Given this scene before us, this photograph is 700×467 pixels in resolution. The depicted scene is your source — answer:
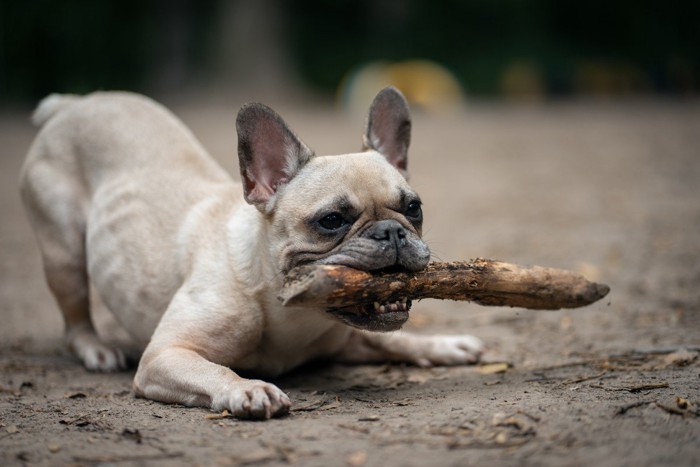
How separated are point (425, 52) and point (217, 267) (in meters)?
20.3

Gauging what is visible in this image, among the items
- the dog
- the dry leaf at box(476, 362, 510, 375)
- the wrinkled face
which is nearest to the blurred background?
the dog

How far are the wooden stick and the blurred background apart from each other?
46.8ft

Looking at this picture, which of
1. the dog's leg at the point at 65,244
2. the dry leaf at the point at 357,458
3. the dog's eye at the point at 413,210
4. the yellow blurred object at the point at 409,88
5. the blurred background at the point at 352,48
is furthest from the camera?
the blurred background at the point at 352,48

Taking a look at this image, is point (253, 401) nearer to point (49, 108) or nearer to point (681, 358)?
point (681, 358)

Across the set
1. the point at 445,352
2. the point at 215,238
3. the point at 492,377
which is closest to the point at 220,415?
the point at 215,238

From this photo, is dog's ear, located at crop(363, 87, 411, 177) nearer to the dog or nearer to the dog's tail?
the dog

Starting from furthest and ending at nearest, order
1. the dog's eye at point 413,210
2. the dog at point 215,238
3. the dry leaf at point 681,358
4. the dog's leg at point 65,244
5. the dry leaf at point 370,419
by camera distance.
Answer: the dog's leg at point 65,244 < the dry leaf at point 681,358 < the dog's eye at point 413,210 < the dog at point 215,238 < the dry leaf at point 370,419

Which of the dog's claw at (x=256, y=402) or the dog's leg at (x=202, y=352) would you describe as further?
the dog's leg at (x=202, y=352)

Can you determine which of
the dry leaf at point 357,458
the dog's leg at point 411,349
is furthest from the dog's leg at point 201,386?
the dog's leg at point 411,349

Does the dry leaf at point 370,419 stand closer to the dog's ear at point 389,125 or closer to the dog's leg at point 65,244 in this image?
the dog's ear at point 389,125

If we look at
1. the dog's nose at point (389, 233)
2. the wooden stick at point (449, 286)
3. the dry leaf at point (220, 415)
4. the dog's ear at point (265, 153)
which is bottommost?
the dry leaf at point (220, 415)

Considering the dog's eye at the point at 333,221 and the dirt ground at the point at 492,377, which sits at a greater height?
the dog's eye at the point at 333,221

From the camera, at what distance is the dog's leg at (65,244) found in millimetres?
5133

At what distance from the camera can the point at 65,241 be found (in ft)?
16.9
